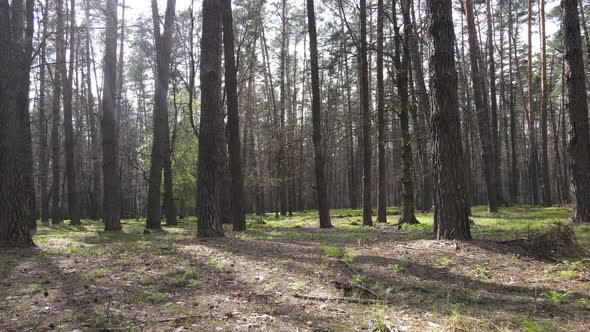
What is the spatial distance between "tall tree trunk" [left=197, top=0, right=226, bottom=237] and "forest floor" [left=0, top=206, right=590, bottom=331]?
5.81 feet

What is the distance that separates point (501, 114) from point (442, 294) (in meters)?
42.3

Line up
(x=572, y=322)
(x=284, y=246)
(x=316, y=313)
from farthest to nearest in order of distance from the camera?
(x=284, y=246), (x=316, y=313), (x=572, y=322)

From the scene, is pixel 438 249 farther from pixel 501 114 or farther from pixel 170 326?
pixel 501 114

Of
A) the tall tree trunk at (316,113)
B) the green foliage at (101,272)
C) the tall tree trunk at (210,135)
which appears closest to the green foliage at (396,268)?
the green foliage at (101,272)

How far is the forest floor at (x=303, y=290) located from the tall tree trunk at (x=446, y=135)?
0.44 metres

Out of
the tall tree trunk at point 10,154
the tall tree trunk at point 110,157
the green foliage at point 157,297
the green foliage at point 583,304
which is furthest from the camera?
the tall tree trunk at point 110,157

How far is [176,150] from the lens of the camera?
25969mm

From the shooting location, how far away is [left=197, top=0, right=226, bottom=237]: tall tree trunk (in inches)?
372

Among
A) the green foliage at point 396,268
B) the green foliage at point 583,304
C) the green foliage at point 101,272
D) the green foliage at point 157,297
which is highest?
the green foliage at point 101,272

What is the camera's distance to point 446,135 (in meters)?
7.33

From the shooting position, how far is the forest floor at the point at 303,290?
4012 mm

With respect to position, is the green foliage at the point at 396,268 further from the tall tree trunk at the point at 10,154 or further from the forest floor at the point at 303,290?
the tall tree trunk at the point at 10,154

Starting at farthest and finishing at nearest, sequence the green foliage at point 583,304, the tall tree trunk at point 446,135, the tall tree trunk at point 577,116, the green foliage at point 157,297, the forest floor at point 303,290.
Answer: the tall tree trunk at point 577,116 < the tall tree trunk at point 446,135 < the green foliage at point 157,297 < the green foliage at point 583,304 < the forest floor at point 303,290

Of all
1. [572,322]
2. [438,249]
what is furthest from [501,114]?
[572,322]
